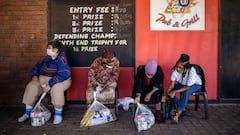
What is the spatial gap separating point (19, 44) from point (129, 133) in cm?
301

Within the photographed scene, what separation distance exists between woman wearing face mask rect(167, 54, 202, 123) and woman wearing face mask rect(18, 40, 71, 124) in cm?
182

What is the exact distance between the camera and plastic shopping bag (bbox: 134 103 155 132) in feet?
16.2

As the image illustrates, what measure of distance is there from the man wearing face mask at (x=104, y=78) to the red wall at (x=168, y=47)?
84 centimetres

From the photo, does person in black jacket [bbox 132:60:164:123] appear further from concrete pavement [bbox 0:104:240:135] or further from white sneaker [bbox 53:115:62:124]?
white sneaker [bbox 53:115:62:124]

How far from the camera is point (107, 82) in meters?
5.61

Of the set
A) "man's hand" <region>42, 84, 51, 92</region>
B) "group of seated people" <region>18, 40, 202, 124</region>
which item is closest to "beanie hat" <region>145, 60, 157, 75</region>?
"group of seated people" <region>18, 40, 202, 124</region>

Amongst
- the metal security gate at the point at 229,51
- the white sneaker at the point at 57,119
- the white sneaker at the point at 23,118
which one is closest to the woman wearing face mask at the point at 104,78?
the white sneaker at the point at 57,119

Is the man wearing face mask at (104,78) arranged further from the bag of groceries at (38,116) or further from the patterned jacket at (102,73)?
the bag of groceries at (38,116)

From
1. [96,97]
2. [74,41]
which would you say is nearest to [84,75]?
[74,41]

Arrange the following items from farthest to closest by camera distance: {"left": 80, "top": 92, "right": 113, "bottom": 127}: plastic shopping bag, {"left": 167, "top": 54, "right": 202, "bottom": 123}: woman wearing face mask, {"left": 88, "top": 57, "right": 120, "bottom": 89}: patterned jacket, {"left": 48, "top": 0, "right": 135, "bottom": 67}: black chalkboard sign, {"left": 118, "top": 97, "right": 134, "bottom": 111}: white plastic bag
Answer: {"left": 48, "top": 0, "right": 135, "bottom": 67}: black chalkboard sign, {"left": 118, "top": 97, "right": 134, "bottom": 111}: white plastic bag, {"left": 88, "top": 57, "right": 120, "bottom": 89}: patterned jacket, {"left": 167, "top": 54, "right": 202, "bottom": 123}: woman wearing face mask, {"left": 80, "top": 92, "right": 113, "bottom": 127}: plastic shopping bag

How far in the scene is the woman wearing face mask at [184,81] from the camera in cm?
532

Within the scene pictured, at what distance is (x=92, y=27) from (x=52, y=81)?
1537 millimetres

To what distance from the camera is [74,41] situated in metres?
6.40

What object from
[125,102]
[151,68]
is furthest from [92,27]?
[151,68]
